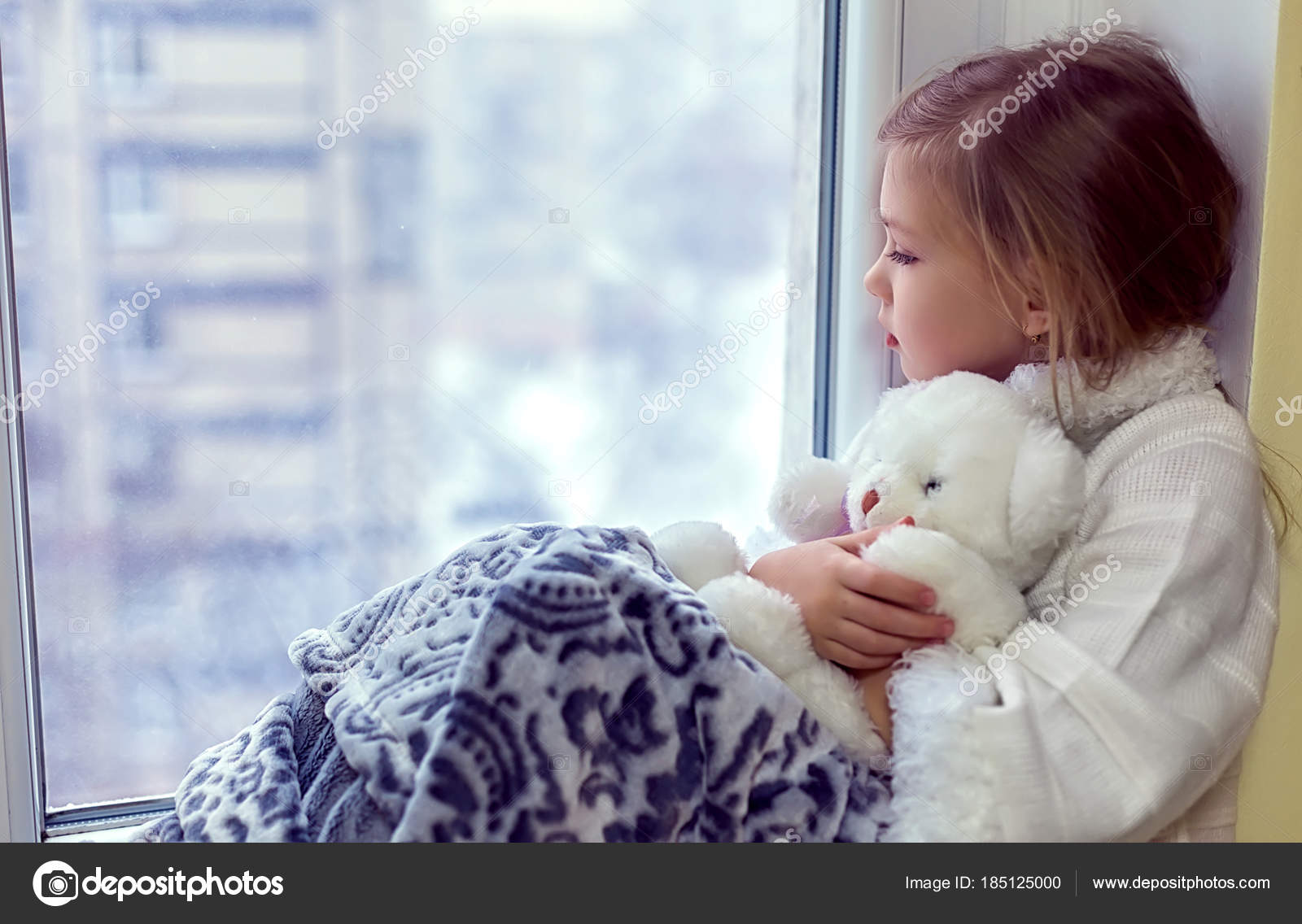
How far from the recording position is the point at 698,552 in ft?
3.53

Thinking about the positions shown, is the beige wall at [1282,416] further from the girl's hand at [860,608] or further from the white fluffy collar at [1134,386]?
the girl's hand at [860,608]

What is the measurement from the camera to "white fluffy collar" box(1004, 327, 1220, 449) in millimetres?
1030

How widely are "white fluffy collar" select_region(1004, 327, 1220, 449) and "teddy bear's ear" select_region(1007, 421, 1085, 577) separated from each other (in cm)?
10

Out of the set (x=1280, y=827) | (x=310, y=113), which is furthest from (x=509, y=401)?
(x=1280, y=827)

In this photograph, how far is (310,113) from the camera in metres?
1.18

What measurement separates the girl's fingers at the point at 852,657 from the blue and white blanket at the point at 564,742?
0.28 feet

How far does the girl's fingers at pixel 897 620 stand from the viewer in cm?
96

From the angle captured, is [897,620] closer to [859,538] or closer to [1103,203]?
[859,538]
